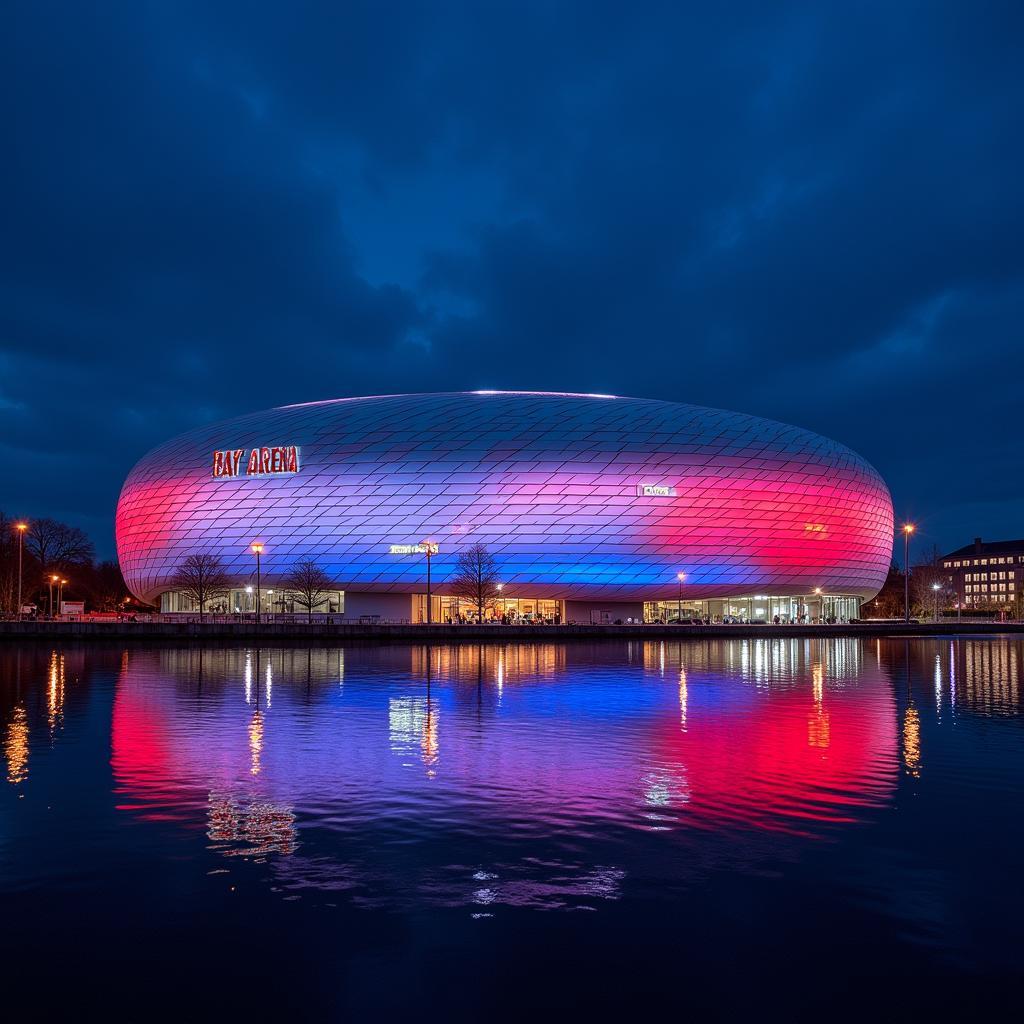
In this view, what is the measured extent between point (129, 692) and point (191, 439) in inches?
2842

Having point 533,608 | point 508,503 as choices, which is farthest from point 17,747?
point 533,608

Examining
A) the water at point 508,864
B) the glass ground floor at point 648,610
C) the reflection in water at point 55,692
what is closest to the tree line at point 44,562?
the glass ground floor at point 648,610

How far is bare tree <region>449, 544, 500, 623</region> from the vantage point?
258ft

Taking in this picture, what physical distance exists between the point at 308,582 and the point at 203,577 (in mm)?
10824

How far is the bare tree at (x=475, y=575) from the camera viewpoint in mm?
78500

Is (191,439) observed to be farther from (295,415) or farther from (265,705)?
(265,705)

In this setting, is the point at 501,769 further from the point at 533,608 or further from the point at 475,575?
the point at 533,608

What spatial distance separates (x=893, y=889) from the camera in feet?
27.8

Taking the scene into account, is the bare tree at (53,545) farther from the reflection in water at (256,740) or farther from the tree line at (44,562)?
the reflection in water at (256,740)

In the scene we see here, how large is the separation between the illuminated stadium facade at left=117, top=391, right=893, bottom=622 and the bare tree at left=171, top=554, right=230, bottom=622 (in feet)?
3.65

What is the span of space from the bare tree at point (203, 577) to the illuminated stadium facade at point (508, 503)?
1.11 metres

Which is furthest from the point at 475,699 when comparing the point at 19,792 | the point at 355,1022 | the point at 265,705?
the point at 355,1022

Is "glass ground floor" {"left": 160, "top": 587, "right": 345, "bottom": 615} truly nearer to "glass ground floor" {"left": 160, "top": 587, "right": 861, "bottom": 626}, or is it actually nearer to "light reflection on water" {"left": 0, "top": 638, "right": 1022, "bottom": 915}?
"glass ground floor" {"left": 160, "top": 587, "right": 861, "bottom": 626}

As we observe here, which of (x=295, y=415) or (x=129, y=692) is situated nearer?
(x=129, y=692)
